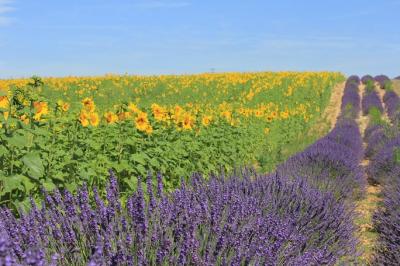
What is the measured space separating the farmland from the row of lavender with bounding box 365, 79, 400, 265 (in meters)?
0.03

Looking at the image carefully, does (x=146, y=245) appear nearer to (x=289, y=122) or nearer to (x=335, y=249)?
(x=335, y=249)

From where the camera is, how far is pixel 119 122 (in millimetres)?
5941

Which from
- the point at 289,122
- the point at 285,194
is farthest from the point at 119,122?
the point at 289,122

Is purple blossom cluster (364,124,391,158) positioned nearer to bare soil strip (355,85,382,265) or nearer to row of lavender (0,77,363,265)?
bare soil strip (355,85,382,265)

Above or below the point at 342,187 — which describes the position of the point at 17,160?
above

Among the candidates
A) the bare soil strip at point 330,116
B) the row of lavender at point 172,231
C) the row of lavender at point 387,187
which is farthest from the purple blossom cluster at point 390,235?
the bare soil strip at point 330,116

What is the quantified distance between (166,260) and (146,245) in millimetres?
160

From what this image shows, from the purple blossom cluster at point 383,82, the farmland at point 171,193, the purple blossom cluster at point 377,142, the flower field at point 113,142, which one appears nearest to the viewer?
the farmland at point 171,193

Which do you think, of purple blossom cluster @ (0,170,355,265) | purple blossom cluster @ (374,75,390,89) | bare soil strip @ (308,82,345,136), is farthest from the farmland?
purple blossom cluster @ (374,75,390,89)

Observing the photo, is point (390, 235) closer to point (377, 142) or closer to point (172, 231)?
point (172, 231)

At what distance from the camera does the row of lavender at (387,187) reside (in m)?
4.22

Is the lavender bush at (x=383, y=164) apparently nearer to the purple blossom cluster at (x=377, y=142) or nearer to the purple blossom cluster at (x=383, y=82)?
the purple blossom cluster at (x=377, y=142)

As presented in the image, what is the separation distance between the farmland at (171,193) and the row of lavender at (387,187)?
0.03 meters

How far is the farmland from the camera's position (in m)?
2.78
